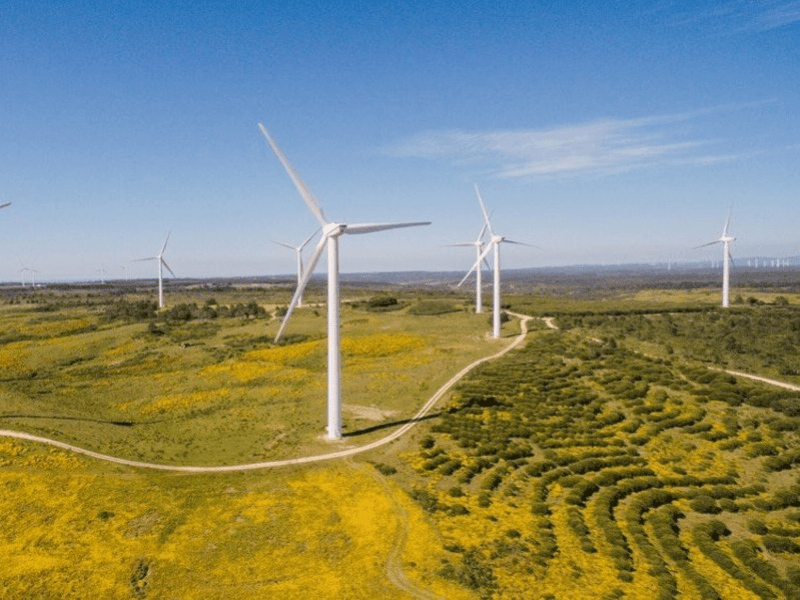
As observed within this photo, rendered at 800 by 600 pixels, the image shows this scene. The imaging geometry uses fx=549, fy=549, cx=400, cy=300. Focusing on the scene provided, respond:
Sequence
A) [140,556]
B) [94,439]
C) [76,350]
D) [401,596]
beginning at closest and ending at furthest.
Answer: [401,596] < [140,556] < [94,439] < [76,350]

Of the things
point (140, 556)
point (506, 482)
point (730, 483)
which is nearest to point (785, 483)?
point (730, 483)

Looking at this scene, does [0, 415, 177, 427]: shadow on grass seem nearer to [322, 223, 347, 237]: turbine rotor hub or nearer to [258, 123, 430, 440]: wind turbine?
[258, 123, 430, 440]: wind turbine

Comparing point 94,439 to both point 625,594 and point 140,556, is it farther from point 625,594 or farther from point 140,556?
point 625,594

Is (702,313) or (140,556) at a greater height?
(702,313)

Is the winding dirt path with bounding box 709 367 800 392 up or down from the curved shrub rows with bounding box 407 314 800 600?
up

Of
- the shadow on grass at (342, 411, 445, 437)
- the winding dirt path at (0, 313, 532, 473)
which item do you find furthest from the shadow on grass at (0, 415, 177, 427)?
the shadow on grass at (342, 411, 445, 437)

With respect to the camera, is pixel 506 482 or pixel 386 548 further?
pixel 506 482
